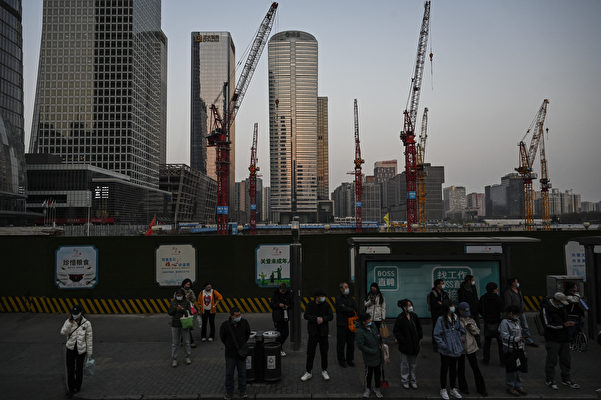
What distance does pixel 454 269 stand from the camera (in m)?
11.4

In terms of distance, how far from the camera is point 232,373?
7.35m

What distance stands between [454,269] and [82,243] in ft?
47.2

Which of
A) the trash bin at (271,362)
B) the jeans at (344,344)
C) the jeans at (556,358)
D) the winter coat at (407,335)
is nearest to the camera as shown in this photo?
the winter coat at (407,335)

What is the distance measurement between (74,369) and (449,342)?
8.12m

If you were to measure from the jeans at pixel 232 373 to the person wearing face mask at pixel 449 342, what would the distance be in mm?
4121

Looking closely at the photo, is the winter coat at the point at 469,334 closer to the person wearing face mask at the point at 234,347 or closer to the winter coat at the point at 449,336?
the winter coat at the point at 449,336

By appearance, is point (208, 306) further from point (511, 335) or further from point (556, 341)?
point (556, 341)

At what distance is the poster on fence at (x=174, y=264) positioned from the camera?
1443 centimetres

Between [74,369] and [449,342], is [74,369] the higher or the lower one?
the lower one

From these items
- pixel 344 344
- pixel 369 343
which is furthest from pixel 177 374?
pixel 369 343

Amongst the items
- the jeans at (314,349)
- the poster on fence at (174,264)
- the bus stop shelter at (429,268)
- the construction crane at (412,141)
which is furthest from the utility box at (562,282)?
the construction crane at (412,141)

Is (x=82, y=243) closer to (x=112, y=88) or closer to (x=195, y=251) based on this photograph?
(x=195, y=251)

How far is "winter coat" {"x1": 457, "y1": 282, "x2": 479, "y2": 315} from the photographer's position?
9798 mm

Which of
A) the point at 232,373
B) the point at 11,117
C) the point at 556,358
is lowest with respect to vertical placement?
the point at 232,373
